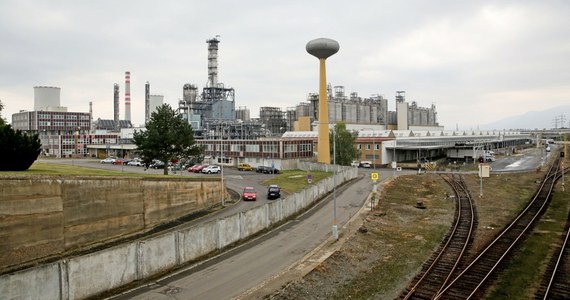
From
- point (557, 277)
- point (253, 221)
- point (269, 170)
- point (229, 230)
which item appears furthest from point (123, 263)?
point (269, 170)

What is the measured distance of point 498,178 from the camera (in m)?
59.8

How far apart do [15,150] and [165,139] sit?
55.5 feet

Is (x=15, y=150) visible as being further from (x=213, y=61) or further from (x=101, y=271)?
(x=213, y=61)

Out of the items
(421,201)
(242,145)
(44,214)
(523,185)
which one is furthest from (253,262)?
(242,145)

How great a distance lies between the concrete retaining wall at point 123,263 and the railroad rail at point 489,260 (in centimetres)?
1220

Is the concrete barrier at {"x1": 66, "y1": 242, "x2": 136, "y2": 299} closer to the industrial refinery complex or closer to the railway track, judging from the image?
the railway track

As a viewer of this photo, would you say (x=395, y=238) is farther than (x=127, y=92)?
No

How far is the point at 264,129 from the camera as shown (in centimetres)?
12019

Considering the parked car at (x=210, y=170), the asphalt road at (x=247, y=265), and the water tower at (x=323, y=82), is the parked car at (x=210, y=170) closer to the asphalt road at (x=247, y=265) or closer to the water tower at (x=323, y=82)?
the water tower at (x=323, y=82)

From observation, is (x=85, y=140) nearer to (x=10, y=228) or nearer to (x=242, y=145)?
(x=242, y=145)

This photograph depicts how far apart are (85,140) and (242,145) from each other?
187 ft

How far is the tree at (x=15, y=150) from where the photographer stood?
93.4ft

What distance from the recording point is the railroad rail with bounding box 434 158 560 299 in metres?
19.7

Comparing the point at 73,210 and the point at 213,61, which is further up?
the point at 213,61
